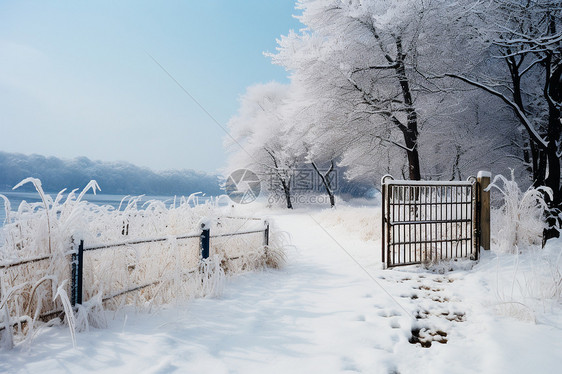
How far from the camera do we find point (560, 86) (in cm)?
733

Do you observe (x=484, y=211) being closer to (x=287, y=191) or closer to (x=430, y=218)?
(x=430, y=218)

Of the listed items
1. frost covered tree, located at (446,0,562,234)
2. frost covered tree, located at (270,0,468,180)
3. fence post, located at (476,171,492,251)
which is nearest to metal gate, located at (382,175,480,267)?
fence post, located at (476,171,492,251)

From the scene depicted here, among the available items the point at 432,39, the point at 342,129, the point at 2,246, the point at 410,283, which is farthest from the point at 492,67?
the point at 2,246

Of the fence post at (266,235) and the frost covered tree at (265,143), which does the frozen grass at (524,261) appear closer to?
the fence post at (266,235)

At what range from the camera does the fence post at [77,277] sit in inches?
122

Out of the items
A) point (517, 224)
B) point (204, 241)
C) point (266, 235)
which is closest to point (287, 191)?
point (266, 235)

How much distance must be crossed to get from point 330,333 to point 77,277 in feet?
8.59

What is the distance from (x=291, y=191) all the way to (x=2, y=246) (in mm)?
24478

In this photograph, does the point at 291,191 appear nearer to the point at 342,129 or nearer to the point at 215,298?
the point at 342,129

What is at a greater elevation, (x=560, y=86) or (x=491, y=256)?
(x=560, y=86)
